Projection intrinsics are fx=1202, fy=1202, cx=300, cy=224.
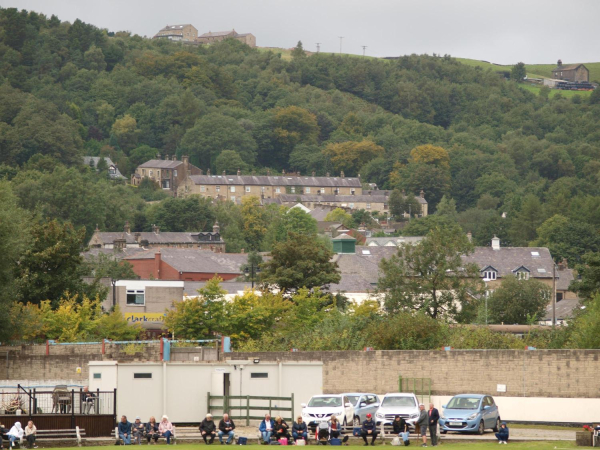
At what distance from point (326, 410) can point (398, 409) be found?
7.31 ft

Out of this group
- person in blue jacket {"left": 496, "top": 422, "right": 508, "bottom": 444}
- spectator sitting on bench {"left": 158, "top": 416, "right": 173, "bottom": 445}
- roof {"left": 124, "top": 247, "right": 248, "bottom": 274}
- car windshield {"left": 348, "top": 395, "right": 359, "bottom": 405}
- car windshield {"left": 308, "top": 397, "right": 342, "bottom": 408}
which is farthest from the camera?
roof {"left": 124, "top": 247, "right": 248, "bottom": 274}

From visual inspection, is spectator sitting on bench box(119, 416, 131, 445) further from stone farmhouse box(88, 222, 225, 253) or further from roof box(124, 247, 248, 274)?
stone farmhouse box(88, 222, 225, 253)

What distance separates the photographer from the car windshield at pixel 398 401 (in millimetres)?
36812

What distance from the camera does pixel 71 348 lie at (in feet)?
169

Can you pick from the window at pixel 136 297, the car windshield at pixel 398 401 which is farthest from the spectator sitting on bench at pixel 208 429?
the window at pixel 136 297

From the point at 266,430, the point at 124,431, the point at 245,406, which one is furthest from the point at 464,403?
the point at 124,431

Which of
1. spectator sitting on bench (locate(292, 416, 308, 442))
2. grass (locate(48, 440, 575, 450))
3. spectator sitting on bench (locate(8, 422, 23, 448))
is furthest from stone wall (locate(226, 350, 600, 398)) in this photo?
spectator sitting on bench (locate(8, 422, 23, 448))

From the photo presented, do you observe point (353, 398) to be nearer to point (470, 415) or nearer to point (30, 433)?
point (470, 415)

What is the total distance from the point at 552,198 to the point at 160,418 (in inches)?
6211

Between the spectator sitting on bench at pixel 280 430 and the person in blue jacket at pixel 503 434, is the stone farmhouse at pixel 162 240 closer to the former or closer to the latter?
the spectator sitting on bench at pixel 280 430

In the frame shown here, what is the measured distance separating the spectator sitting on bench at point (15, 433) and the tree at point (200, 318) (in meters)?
28.0

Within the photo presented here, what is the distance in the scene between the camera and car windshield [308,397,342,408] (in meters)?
36.5

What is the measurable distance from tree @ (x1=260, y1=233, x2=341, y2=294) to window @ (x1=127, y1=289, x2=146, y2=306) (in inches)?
335

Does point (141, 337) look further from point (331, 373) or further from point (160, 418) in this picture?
point (160, 418)
